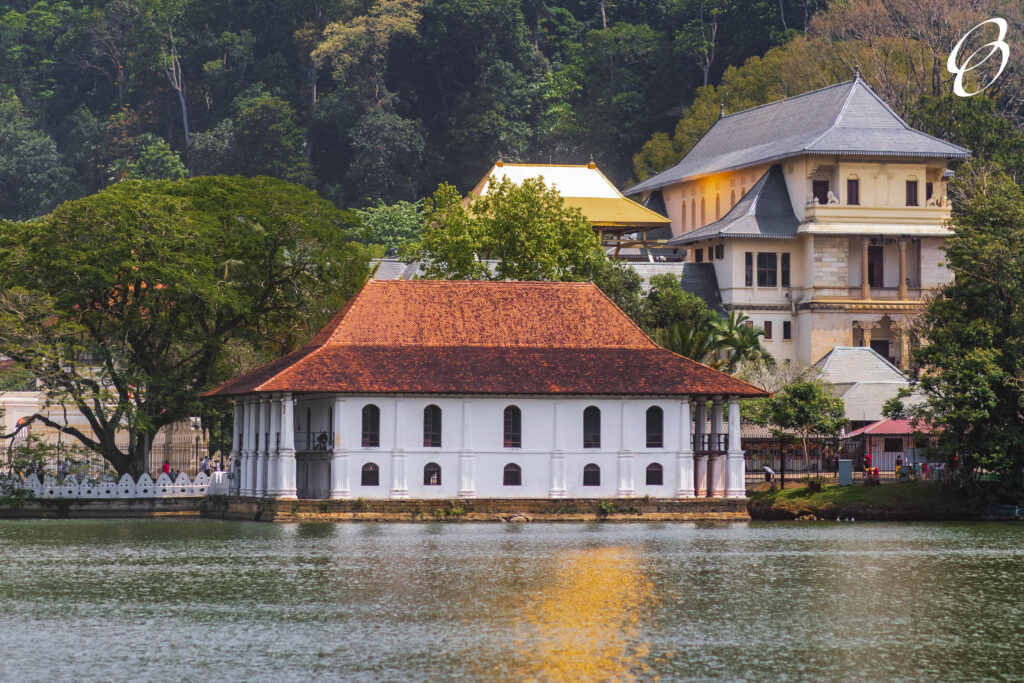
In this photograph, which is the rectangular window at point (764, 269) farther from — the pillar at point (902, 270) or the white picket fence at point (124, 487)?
the white picket fence at point (124, 487)

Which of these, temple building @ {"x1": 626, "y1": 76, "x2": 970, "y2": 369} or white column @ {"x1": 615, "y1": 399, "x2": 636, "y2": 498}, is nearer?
white column @ {"x1": 615, "y1": 399, "x2": 636, "y2": 498}

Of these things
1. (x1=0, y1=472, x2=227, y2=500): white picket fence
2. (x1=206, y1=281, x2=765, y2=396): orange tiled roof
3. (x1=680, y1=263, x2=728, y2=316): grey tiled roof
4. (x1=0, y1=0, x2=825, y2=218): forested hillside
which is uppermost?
(x1=0, y1=0, x2=825, y2=218): forested hillside

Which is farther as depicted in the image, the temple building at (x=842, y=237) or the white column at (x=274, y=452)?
the temple building at (x=842, y=237)

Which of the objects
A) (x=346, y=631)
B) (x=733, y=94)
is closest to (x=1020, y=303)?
(x=346, y=631)

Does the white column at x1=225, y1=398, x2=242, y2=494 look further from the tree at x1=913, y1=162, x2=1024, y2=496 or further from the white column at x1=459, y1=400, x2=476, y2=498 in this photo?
the tree at x1=913, y1=162, x2=1024, y2=496

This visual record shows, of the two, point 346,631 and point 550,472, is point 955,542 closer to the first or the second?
point 550,472

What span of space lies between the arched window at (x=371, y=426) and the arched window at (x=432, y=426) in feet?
5.71

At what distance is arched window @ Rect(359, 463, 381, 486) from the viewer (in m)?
69.9

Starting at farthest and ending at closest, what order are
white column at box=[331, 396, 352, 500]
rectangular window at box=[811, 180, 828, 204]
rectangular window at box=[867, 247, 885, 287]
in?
rectangular window at box=[811, 180, 828, 204] < rectangular window at box=[867, 247, 885, 287] < white column at box=[331, 396, 352, 500]

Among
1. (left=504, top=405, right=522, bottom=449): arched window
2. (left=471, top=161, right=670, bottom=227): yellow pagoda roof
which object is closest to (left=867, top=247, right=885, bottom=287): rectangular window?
(left=471, top=161, right=670, bottom=227): yellow pagoda roof

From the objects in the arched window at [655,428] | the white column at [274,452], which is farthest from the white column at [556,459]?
the white column at [274,452]

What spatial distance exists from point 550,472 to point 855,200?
144 feet

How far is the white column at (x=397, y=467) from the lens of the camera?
6975 cm

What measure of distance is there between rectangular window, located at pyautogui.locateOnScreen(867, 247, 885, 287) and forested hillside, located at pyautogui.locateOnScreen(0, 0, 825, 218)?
42694 mm
